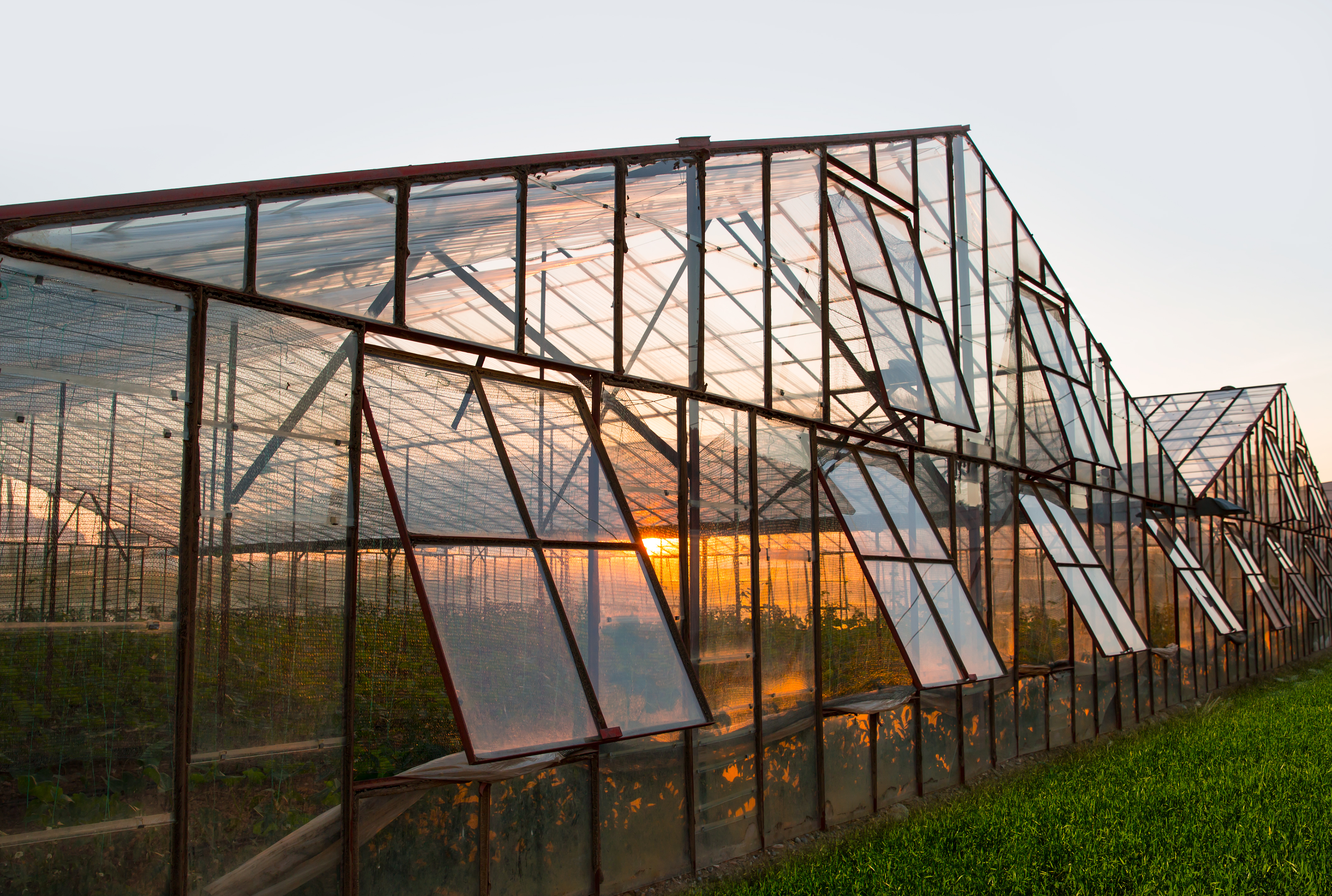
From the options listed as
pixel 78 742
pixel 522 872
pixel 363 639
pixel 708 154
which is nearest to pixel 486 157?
pixel 708 154

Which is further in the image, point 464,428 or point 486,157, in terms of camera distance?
point 486,157

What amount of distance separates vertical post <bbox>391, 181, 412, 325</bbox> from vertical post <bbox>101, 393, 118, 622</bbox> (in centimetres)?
168

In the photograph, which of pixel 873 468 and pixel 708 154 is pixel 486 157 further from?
pixel 873 468

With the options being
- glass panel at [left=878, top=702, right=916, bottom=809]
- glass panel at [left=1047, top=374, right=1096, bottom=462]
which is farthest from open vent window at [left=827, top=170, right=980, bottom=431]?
glass panel at [left=1047, top=374, right=1096, bottom=462]

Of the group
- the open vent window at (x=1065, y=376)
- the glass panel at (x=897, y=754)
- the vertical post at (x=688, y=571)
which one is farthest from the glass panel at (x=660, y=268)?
the open vent window at (x=1065, y=376)

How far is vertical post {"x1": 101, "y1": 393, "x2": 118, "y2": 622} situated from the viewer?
4.44 m

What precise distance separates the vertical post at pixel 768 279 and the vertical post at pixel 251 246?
4.48 meters

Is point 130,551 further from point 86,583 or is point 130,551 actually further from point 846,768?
point 846,768

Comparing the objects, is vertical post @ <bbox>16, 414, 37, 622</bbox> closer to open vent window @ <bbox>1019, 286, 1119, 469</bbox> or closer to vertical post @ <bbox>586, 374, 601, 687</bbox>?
vertical post @ <bbox>586, 374, 601, 687</bbox>

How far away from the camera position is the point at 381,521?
18.0ft

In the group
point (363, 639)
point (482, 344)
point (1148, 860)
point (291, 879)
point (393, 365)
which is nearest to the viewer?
point (291, 879)

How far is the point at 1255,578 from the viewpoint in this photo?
863 inches

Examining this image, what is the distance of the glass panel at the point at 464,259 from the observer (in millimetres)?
6012

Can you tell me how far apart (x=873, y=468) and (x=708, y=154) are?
3.70 metres
